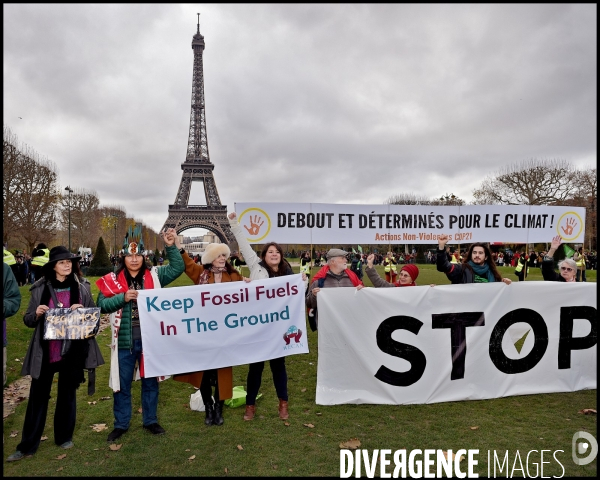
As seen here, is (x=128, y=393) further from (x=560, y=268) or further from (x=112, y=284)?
(x=560, y=268)

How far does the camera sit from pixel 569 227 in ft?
31.1

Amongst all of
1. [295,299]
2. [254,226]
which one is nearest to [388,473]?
[295,299]

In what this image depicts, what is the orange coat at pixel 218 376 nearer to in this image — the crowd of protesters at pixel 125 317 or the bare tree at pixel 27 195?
the crowd of protesters at pixel 125 317

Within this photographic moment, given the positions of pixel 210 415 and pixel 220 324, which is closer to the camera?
pixel 210 415

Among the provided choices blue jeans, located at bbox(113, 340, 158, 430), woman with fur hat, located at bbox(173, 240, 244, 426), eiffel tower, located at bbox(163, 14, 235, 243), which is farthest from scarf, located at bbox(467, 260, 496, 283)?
eiffel tower, located at bbox(163, 14, 235, 243)

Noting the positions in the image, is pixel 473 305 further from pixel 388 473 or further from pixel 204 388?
pixel 204 388

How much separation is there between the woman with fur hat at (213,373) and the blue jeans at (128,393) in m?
0.32

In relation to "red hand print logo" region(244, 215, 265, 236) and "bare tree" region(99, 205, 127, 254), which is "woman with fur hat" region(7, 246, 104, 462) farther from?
"bare tree" region(99, 205, 127, 254)

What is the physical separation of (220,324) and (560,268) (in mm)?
4628

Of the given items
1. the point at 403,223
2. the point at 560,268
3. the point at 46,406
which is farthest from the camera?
the point at 403,223

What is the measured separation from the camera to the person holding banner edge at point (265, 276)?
4.85 metres

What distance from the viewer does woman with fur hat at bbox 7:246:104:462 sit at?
157 inches

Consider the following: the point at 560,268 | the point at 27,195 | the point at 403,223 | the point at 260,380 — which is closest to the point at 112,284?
the point at 260,380

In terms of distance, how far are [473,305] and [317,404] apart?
2305mm
